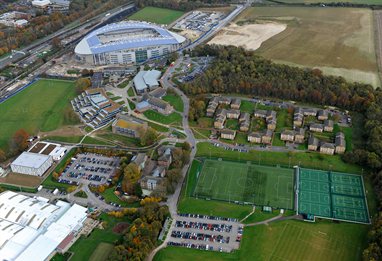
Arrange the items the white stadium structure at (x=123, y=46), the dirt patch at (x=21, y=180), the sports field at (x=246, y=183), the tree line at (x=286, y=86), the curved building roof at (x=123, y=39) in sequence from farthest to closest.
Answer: the curved building roof at (x=123, y=39) < the white stadium structure at (x=123, y=46) < the tree line at (x=286, y=86) < the dirt patch at (x=21, y=180) < the sports field at (x=246, y=183)

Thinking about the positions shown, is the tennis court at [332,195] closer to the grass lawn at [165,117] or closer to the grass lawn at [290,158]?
the grass lawn at [290,158]

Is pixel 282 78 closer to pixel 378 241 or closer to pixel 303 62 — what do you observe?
pixel 303 62

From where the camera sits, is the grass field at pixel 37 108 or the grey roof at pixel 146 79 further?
the grey roof at pixel 146 79

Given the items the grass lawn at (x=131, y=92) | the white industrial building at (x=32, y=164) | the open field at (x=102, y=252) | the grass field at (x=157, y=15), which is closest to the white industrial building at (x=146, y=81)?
the grass lawn at (x=131, y=92)

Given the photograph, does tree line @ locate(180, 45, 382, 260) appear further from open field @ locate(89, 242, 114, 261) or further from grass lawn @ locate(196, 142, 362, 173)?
open field @ locate(89, 242, 114, 261)

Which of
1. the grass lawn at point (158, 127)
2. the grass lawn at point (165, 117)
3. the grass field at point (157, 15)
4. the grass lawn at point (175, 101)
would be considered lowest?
the grass lawn at point (158, 127)

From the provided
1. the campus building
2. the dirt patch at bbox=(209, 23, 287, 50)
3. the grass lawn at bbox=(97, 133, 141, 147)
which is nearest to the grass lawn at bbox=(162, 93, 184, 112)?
the campus building
